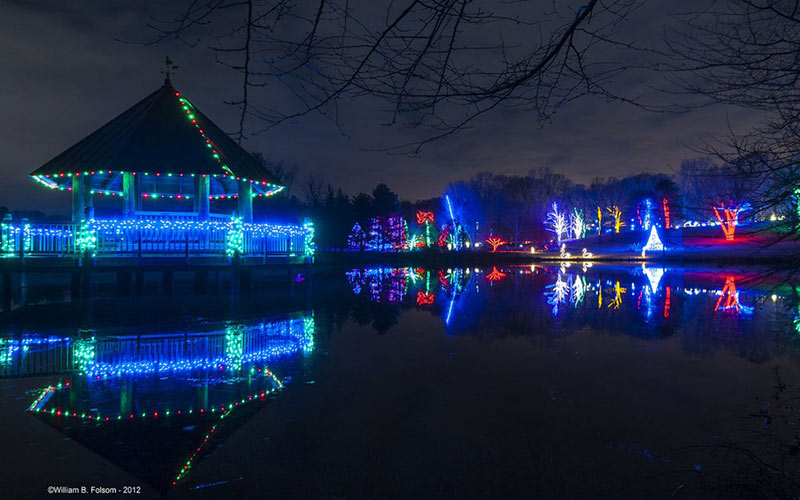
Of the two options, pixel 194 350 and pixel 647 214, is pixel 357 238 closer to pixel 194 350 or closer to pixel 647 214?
pixel 647 214

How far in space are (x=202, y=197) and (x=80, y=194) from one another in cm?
466

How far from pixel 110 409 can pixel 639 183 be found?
3518 inches

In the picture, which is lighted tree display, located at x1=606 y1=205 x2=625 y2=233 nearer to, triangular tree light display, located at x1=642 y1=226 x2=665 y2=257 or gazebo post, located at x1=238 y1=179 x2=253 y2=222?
triangular tree light display, located at x1=642 y1=226 x2=665 y2=257

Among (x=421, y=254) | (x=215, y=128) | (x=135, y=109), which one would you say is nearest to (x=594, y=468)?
(x=215, y=128)

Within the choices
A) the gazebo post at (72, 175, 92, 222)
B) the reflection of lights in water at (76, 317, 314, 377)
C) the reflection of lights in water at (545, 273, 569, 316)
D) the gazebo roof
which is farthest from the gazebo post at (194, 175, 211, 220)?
the reflection of lights in water at (545, 273, 569, 316)

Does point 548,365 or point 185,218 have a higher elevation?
point 185,218

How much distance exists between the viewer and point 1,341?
8297mm

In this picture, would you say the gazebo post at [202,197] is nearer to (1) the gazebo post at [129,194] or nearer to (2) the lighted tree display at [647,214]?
(1) the gazebo post at [129,194]

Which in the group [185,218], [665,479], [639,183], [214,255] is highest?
[639,183]

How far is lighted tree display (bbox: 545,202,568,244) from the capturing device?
68938mm

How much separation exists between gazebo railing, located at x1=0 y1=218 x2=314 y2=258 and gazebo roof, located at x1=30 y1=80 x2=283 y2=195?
247 centimetres

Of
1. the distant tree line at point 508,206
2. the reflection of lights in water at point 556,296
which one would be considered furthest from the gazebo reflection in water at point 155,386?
the distant tree line at point 508,206

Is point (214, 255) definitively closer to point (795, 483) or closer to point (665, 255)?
point (795, 483)

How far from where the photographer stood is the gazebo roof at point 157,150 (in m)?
18.5
